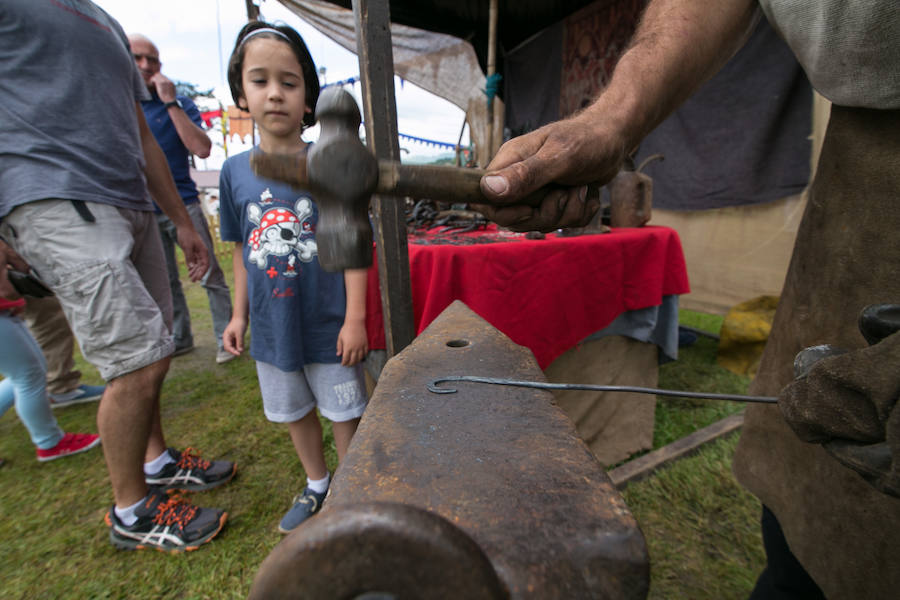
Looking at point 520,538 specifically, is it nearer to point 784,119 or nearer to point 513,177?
point 513,177

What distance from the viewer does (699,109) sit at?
3.15 m

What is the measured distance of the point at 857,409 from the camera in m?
0.44

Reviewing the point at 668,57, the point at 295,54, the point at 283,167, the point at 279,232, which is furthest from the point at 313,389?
Result: the point at 668,57

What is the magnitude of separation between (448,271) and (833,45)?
3.40ft

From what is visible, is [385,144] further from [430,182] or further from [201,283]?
[201,283]

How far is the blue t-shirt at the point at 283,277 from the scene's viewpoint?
135 cm

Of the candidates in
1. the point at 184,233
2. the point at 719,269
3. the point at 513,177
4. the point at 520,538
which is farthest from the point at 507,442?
the point at 719,269

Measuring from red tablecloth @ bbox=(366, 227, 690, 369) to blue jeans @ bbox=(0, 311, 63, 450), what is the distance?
165 cm

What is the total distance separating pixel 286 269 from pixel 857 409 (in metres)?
1.36

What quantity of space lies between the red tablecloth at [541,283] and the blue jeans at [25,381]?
165 centimetres

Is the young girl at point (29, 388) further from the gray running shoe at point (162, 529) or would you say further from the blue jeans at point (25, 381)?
the gray running shoe at point (162, 529)

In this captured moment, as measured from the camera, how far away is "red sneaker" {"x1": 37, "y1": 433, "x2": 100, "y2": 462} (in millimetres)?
1971

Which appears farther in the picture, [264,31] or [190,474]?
[190,474]

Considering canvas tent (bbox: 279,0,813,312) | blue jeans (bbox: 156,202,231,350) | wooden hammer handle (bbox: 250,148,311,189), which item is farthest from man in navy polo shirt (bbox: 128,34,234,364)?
canvas tent (bbox: 279,0,813,312)
